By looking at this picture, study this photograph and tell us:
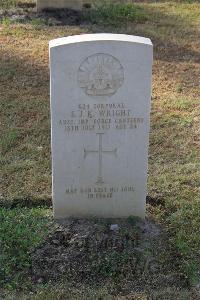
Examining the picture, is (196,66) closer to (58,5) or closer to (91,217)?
(58,5)

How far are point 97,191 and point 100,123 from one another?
612 mm

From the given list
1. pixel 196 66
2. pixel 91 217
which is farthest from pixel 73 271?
pixel 196 66

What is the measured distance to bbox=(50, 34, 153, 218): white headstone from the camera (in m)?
4.17

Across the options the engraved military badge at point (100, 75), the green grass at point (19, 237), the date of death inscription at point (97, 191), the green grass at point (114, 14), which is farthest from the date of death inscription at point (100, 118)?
the green grass at point (114, 14)

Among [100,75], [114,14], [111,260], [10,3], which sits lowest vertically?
[111,260]

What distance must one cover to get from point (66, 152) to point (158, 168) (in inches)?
55.7

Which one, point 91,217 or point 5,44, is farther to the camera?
point 5,44

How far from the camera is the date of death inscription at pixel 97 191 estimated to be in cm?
466

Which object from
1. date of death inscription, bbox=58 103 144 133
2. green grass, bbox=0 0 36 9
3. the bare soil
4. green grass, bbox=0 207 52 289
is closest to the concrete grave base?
green grass, bbox=0 0 36 9

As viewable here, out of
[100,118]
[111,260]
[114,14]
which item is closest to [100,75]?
[100,118]

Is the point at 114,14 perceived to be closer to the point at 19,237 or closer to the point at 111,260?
the point at 19,237

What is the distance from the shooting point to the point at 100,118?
439cm

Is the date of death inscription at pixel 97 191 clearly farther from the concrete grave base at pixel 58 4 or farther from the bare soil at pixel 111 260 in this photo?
the concrete grave base at pixel 58 4

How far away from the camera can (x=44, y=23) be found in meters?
9.91
